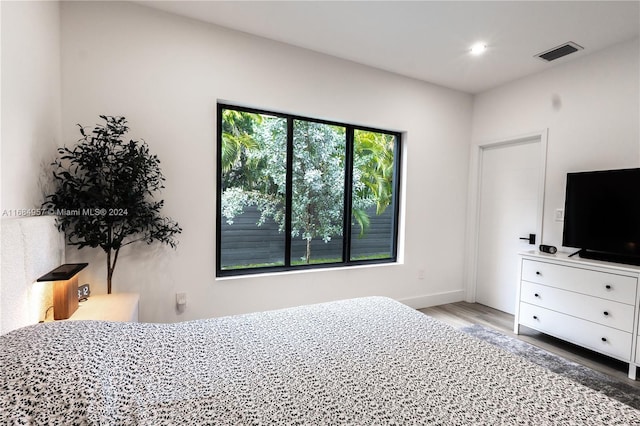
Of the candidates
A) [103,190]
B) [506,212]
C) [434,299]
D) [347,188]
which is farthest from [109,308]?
[506,212]

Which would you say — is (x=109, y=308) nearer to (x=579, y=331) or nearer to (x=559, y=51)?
(x=579, y=331)

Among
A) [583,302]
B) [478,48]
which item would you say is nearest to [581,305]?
[583,302]

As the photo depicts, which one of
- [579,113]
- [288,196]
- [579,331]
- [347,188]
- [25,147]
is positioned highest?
[579,113]

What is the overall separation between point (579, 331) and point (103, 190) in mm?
3780

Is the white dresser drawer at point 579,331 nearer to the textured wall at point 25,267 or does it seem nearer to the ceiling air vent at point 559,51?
the ceiling air vent at point 559,51

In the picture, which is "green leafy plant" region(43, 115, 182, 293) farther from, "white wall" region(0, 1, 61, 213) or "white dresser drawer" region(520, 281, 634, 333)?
"white dresser drawer" region(520, 281, 634, 333)

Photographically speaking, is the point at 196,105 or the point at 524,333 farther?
the point at 524,333

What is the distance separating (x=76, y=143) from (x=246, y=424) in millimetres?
2252

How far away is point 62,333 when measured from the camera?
945 millimetres

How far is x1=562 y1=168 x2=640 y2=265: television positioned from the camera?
243 centimetres

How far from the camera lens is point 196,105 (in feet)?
8.05

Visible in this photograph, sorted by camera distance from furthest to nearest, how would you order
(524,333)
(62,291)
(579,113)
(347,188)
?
(347,188), (524,333), (579,113), (62,291)

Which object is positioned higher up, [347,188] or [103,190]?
[347,188]

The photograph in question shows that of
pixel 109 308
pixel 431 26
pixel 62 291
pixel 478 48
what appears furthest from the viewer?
pixel 478 48
